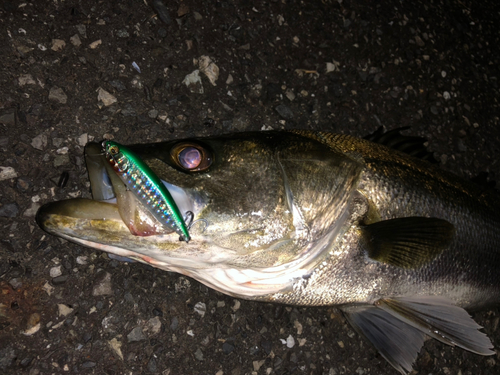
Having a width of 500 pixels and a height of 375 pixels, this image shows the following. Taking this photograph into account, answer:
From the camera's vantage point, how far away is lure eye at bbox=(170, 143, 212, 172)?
1.77 metres

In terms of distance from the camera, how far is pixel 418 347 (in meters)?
2.37

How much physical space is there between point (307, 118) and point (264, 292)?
56.3 inches

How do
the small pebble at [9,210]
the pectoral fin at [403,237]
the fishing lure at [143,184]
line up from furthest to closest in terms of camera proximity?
the small pebble at [9,210] → the pectoral fin at [403,237] → the fishing lure at [143,184]

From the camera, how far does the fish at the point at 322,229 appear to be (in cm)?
172

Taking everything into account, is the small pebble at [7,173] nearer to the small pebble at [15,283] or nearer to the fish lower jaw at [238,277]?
the small pebble at [15,283]

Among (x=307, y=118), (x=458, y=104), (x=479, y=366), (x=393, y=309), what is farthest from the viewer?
(x=458, y=104)

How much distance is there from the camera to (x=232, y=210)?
178cm

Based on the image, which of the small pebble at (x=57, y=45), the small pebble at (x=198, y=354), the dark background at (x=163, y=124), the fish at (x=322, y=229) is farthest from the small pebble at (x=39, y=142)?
the small pebble at (x=198, y=354)

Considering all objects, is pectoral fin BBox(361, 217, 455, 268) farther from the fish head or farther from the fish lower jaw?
the fish lower jaw

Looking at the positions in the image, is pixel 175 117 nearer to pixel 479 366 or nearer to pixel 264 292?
pixel 264 292

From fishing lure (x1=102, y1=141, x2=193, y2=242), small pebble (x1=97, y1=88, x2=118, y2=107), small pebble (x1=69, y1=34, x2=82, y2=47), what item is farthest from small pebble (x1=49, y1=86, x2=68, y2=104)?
fishing lure (x1=102, y1=141, x2=193, y2=242)

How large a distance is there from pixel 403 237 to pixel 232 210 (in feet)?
2.89

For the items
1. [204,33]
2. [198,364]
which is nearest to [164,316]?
[198,364]

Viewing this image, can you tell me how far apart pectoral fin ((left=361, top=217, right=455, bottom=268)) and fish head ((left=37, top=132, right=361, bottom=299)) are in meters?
0.19
